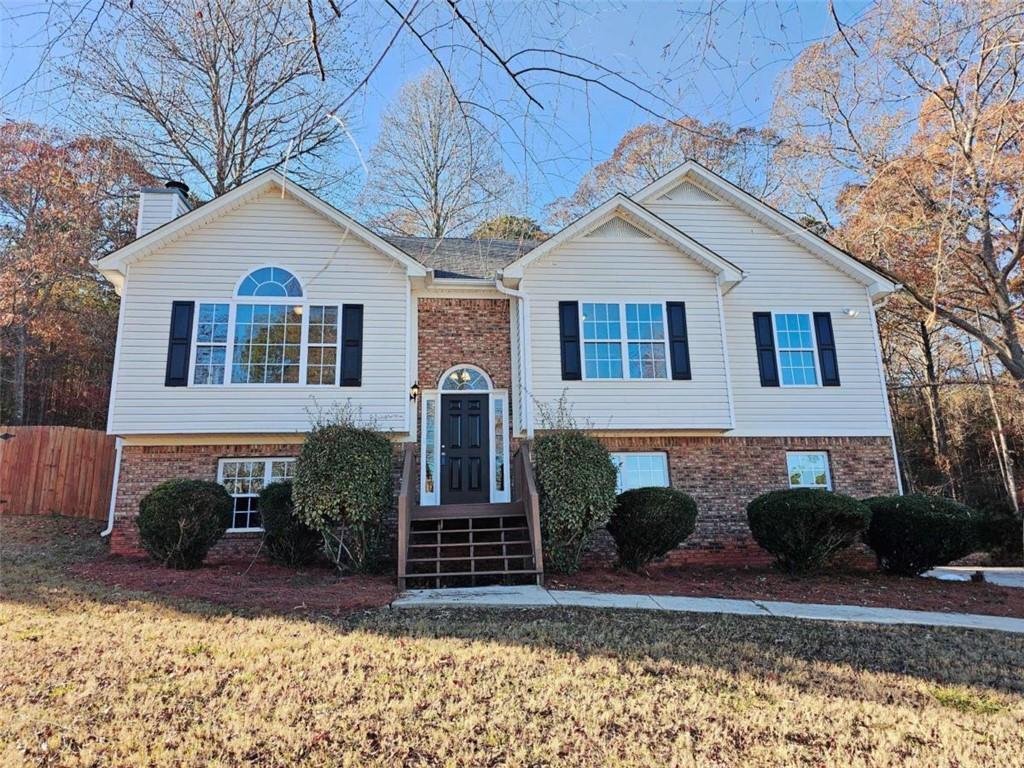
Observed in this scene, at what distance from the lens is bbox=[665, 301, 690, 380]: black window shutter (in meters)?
11.2

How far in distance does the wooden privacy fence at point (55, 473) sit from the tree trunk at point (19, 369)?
4.32m

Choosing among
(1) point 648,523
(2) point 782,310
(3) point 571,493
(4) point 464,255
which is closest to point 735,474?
(1) point 648,523

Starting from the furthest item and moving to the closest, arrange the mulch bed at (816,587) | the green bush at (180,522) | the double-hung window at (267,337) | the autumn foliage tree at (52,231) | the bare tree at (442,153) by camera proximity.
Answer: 1. the autumn foliage tree at (52,231)
2. the double-hung window at (267,337)
3. the green bush at (180,522)
4. the mulch bed at (816,587)
5. the bare tree at (442,153)

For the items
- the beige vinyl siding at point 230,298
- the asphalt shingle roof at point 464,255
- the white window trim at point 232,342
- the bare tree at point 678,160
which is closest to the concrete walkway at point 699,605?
the beige vinyl siding at point 230,298

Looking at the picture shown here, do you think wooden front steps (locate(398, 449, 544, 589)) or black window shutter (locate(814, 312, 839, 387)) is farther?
black window shutter (locate(814, 312, 839, 387))

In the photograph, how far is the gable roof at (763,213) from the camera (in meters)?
12.4

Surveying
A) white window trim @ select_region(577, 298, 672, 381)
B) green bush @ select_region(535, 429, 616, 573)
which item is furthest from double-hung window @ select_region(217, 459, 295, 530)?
white window trim @ select_region(577, 298, 672, 381)

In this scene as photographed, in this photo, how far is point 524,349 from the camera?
36.2ft

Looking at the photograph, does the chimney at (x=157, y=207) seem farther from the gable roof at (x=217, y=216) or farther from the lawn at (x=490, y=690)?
the lawn at (x=490, y=690)

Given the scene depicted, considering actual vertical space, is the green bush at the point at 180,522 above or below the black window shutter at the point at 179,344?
below

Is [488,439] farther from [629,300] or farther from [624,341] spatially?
[629,300]

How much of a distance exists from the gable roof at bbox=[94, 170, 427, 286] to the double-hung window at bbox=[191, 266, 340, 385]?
4.22ft

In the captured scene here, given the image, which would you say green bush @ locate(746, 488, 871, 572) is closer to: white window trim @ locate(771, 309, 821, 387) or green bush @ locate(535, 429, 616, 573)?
green bush @ locate(535, 429, 616, 573)

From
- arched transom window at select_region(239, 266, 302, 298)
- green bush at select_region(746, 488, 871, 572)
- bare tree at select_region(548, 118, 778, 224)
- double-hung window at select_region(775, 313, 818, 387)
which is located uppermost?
bare tree at select_region(548, 118, 778, 224)
